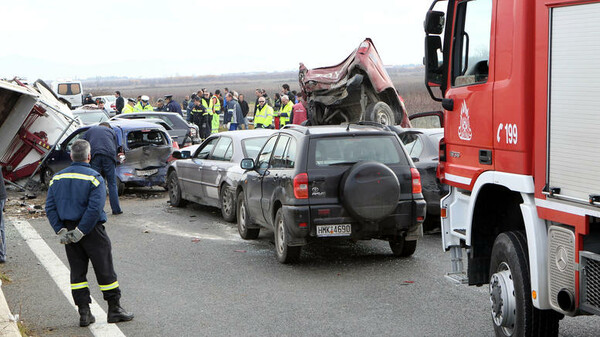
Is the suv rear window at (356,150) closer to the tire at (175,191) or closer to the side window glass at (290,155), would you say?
the side window glass at (290,155)

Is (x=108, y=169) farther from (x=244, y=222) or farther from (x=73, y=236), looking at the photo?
(x=73, y=236)

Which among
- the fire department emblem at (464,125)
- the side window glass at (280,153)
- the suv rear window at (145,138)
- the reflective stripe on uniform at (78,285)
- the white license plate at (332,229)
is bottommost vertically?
the white license plate at (332,229)


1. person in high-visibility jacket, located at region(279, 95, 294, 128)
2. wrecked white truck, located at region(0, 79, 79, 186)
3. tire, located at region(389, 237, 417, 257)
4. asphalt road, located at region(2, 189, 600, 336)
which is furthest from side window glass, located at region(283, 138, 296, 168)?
person in high-visibility jacket, located at region(279, 95, 294, 128)

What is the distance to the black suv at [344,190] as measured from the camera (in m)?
9.34

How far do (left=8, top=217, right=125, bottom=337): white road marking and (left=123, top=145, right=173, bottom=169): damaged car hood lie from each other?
9.55 feet

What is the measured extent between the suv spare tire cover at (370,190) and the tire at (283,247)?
88 centimetres

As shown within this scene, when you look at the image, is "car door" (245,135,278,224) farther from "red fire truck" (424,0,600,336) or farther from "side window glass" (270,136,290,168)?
"red fire truck" (424,0,600,336)

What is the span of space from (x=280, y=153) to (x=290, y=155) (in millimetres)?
474

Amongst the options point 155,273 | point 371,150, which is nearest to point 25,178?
point 155,273

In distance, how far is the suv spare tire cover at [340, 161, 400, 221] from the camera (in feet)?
30.4

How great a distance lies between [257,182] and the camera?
36.5 ft

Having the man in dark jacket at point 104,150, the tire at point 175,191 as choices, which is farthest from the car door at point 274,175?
the tire at point 175,191

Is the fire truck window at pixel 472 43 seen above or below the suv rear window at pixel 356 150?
above

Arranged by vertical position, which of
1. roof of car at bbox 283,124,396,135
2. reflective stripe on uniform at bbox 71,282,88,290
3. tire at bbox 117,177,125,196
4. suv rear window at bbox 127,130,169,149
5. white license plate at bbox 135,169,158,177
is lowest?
tire at bbox 117,177,125,196
